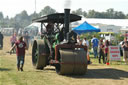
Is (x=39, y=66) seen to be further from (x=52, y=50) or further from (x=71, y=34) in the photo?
(x=71, y=34)

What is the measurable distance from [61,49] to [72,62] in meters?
0.72

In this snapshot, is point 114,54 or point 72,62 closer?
point 72,62

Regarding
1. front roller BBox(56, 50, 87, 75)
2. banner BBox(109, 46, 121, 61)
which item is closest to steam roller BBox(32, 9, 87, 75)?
front roller BBox(56, 50, 87, 75)

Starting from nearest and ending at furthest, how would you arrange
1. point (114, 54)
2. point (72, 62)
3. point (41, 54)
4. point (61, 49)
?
point (72, 62), point (61, 49), point (41, 54), point (114, 54)

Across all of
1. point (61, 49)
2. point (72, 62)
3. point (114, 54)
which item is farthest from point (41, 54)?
point (114, 54)

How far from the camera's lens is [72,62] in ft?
32.3

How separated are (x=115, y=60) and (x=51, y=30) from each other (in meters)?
4.78

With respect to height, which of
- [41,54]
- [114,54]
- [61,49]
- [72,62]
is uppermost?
[61,49]

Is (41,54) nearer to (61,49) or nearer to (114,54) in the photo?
(61,49)

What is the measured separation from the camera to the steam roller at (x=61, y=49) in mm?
9922

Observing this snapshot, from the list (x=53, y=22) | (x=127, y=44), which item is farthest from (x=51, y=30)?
(x=127, y=44)

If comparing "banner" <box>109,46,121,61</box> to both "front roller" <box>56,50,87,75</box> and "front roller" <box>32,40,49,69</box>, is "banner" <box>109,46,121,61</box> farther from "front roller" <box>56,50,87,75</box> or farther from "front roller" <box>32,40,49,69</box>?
"front roller" <box>56,50,87,75</box>

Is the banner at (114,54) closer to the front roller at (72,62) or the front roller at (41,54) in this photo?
the front roller at (41,54)

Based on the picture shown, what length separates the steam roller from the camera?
32.6ft
